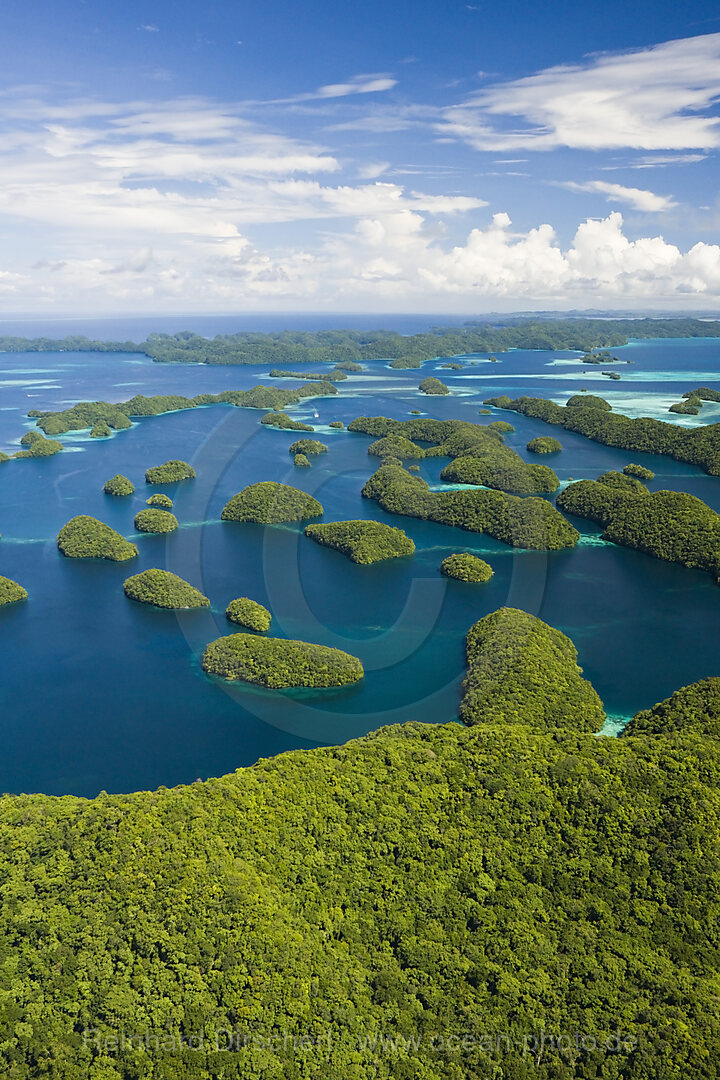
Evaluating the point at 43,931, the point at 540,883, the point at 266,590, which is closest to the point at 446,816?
the point at 540,883

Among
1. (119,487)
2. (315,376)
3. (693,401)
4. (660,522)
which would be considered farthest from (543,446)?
(315,376)

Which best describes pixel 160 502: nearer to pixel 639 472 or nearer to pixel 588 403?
pixel 639 472

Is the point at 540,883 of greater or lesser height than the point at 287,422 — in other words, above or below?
below

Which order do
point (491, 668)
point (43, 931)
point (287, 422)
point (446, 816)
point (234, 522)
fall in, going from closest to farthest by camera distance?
point (43, 931) < point (446, 816) < point (491, 668) < point (234, 522) < point (287, 422)

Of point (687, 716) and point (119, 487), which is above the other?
point (119, 487)

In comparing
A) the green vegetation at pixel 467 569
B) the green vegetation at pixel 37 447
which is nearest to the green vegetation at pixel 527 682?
the green vegetation at pixel 467 569

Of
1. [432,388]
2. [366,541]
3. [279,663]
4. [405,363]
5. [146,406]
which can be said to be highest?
[405,363]

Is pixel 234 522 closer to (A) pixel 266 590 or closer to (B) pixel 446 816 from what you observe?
(A) pixel 266 590
